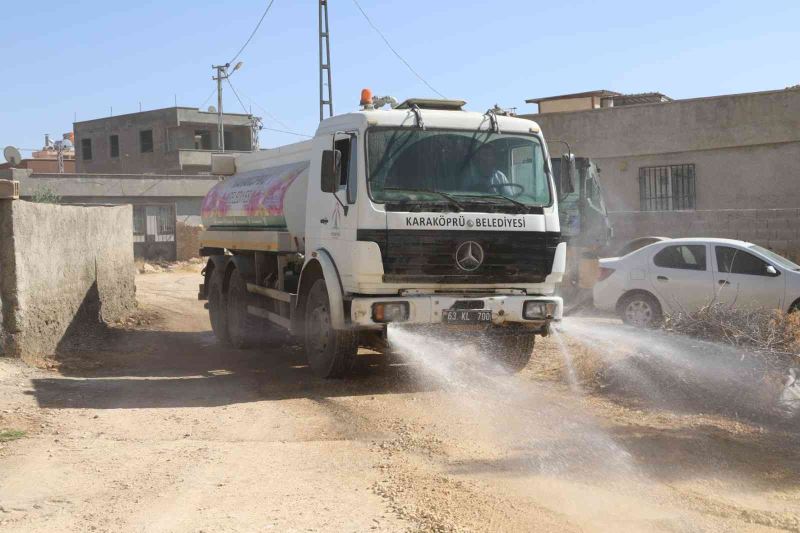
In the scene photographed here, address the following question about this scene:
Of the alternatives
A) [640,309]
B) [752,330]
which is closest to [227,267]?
[640,309]

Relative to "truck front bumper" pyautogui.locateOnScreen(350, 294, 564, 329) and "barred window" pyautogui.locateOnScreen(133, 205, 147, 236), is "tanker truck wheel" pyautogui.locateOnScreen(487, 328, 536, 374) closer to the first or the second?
"truck front bumper" pyautogui.locateOnScreen(350, 294, 564, 329)

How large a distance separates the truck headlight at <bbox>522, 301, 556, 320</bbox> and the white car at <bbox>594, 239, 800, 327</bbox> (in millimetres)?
3468

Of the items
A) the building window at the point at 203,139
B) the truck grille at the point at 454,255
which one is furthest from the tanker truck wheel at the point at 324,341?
the building window at the point at 203,139

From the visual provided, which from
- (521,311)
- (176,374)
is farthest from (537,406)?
(176,374)

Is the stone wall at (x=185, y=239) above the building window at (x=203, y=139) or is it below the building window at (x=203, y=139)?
below

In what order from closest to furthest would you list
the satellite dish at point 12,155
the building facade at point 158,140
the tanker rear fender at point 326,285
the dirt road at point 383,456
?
the dirt road at point 383,456 → the tanker rear fender at point 326,285 → the satellite dish at point 12,155 → the building facade at point 158,140

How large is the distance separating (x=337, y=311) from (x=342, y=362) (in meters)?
0.69

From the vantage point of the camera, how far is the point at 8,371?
9.96m

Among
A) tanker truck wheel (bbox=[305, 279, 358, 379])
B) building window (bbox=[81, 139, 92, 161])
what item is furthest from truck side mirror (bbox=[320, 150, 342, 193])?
building window (bbox=[81, 139, 92, 161])

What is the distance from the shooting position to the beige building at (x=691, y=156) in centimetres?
2284

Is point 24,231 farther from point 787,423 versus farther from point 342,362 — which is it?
point 787,423

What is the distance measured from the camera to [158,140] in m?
60.5

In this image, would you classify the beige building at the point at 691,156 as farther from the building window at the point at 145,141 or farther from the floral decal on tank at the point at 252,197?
the building window at the point at 145,141

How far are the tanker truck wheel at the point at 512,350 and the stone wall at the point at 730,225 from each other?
1138 cm
